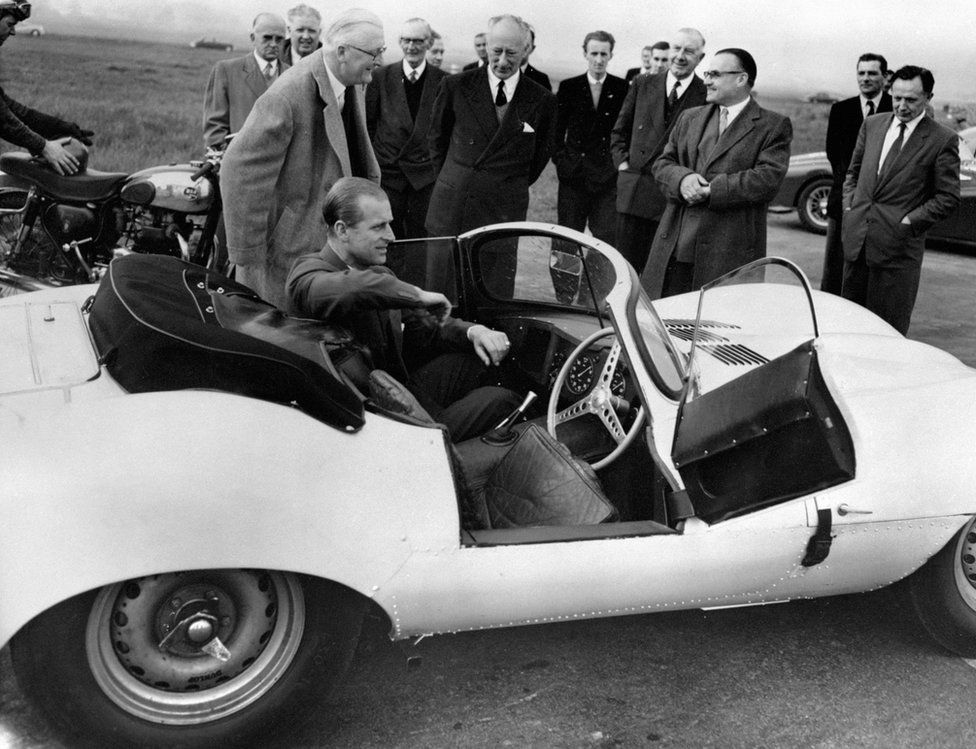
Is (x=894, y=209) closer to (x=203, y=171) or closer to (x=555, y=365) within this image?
(x=555, y=365)

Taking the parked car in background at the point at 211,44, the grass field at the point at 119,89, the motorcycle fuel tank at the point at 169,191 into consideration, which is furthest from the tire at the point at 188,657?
the parked car in background at the point at 211,44

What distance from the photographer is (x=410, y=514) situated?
265 centimetres

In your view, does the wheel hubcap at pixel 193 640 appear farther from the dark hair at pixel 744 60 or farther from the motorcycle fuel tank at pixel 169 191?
the motorcycle fuel tank at pixel 169 191

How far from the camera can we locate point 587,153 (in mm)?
7270

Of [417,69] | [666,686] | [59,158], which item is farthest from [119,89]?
[666,686]

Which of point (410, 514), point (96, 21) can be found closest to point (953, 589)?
point (410, 514)

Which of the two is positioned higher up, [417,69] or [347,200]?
[417,69]

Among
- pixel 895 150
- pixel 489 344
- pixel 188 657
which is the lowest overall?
pixel 188 657

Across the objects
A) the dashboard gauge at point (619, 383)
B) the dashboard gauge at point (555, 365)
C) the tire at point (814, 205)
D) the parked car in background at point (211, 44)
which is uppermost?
the parked car in background at point (211, 44)

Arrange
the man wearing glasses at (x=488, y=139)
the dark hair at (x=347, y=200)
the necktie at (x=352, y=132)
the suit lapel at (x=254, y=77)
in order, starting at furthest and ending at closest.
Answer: the suit lapel at (x=254, y=77) → the man wearing glasses at (x=488, y=139) → the necktie at (x=352, y=132) → the dark hair at (x=347, y=200)

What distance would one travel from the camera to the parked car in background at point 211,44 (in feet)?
27.9

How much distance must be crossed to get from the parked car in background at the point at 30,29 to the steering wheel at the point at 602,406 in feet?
20.4

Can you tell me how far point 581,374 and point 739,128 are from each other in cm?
263

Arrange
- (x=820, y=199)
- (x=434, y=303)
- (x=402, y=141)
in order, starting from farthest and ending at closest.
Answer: (x=820, y=199) → (x=402, y=141) → (x=434, y=303)
